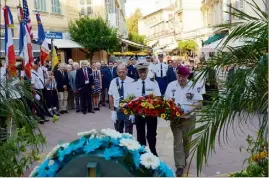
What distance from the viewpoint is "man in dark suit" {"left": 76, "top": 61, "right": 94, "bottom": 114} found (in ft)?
45.5

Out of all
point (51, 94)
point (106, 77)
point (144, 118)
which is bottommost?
point (51, 94)

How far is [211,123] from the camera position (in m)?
3.57

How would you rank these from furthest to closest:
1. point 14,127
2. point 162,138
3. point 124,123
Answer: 1. point 162,138
2. point 124,123
3. point 14,127

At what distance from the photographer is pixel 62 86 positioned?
1392cm

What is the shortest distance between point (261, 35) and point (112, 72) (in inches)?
496

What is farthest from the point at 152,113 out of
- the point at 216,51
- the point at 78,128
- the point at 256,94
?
the point at 78,128

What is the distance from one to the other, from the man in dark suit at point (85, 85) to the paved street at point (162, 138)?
0.42m

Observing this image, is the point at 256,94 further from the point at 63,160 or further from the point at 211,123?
the point at 63,160

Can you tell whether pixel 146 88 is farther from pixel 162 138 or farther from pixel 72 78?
pixel 72 78

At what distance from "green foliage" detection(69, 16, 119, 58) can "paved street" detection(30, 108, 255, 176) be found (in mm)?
11126

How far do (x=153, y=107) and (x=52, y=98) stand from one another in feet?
26.1

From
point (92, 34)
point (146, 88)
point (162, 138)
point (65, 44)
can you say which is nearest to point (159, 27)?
point (92, 34)

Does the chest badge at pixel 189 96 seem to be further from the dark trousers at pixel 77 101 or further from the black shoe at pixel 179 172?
the dark trousers at pixel 77 101

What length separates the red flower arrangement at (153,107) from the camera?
5.64 metres
